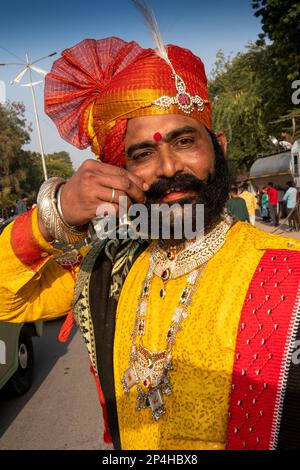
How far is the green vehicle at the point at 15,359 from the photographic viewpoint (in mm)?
4418

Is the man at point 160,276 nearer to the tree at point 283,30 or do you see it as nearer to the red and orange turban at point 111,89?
the red and orange turban at point 111,89

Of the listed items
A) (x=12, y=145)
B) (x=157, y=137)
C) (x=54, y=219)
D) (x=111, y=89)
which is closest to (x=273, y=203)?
(x=111, y=89)

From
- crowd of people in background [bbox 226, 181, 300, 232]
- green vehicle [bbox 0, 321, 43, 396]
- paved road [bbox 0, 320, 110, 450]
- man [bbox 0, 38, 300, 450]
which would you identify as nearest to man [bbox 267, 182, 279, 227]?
crowd of people in background [bbox 226, 181, 300, 232]

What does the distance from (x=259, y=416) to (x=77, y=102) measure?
1539 millimetres

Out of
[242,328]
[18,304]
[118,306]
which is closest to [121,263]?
[118,306]

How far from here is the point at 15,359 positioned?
4.65 metres

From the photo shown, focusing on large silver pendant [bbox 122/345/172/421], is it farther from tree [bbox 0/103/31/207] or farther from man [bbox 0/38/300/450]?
tree [bbox 0/103/31/207]

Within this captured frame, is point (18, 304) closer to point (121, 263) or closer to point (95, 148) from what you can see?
point (121, 263)

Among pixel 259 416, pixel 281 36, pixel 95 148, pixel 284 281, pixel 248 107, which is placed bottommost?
pixel 259 416

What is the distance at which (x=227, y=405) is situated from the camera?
4.51 ft

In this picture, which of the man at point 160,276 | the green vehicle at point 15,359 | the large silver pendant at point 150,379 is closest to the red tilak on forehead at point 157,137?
the man at point 160,276

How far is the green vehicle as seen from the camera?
4418 mm

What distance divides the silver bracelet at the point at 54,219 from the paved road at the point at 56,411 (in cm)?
268

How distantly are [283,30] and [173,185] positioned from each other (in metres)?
14.0
